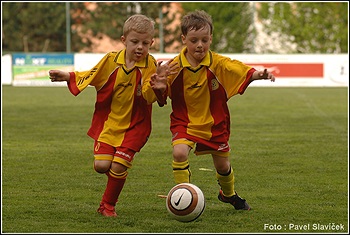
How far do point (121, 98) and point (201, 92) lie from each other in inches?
27.1

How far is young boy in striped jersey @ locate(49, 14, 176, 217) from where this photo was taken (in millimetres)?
7641

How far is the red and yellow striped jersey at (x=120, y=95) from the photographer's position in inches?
303

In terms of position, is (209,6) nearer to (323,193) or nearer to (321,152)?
(321,152)

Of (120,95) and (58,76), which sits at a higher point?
(58,76)

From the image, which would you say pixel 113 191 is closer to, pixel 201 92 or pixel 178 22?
pixel 201 92

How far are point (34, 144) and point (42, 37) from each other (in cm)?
5357

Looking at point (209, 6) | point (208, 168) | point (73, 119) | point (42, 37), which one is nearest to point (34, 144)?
point (208, 168)

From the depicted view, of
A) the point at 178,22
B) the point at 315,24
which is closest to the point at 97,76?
the point at 315,24

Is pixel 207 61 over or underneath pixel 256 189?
over

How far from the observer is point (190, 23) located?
25.0 ft

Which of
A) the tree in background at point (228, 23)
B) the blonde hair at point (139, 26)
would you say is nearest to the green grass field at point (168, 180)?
the blonde hair at point (139, 26)

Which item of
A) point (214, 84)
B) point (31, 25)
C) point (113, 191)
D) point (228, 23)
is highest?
point (214, 84)

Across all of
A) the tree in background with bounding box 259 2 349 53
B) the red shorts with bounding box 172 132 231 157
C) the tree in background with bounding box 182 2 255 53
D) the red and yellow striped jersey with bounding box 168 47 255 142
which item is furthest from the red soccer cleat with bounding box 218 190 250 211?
the tree in background with bounding box 182 2 255 53

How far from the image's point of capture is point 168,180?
9.81m
